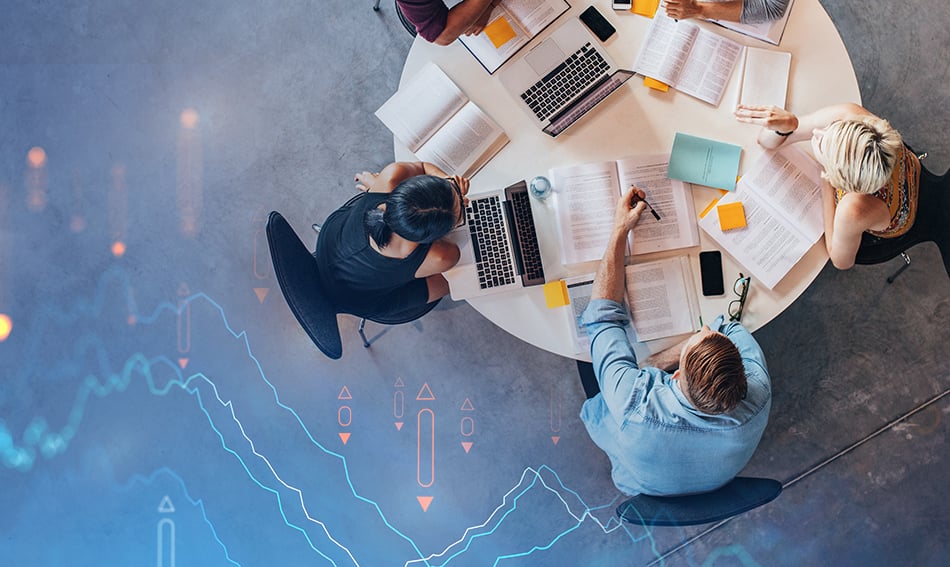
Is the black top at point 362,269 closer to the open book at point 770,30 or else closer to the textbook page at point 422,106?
the textbook page at point 422,106

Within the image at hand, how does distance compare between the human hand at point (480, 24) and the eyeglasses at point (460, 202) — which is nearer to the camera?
the eyeglasses at point (460, 202)

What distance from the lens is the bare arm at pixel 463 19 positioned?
2.20 m

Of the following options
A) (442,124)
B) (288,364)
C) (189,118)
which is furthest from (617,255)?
(189,118)

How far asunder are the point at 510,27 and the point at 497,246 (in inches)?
29.3

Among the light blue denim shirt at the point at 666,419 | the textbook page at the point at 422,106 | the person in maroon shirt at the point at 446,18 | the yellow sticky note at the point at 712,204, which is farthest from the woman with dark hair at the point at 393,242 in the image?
the yellow sticky note at the point at 712,204

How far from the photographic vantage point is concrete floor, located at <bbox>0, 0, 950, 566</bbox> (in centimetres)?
293

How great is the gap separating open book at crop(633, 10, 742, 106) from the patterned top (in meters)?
0.54

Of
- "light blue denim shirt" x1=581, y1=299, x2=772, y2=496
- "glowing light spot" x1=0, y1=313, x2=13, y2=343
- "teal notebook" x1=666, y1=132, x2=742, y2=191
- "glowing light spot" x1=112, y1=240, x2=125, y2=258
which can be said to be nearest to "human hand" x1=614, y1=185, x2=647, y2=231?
"teal notebook" x1=666, y1=132, x2=742, y2=191

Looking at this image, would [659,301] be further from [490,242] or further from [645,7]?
[645,7]

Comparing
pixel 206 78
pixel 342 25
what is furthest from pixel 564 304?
pixel 206 78

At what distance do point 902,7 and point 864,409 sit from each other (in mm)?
1830

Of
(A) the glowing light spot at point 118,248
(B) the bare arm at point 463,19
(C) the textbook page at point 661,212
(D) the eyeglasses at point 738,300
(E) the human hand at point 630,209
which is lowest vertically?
(D) the eyeglasses at point 738,300

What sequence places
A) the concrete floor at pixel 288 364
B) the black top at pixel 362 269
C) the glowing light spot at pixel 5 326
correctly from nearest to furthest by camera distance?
1. the black top at pixel 362 269
2. the concrete floor at pixel 288 364
3. the glowing light spot at pixel 5 326

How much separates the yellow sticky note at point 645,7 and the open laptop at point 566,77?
0.58 ft
